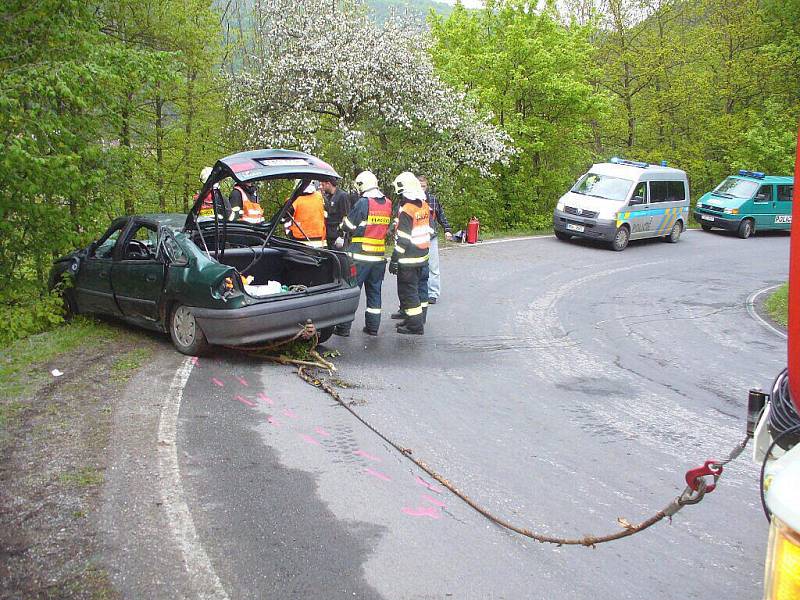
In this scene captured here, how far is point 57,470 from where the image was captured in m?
5.12

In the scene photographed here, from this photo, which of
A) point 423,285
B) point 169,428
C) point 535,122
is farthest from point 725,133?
point 169,428

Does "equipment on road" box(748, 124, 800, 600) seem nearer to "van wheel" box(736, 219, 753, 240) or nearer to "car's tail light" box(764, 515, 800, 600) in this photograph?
"car's tail light" box(764, 515, 800, 600)

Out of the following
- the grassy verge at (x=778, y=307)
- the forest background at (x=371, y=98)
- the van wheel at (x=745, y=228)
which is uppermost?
the forest background at (x=371, y=98)

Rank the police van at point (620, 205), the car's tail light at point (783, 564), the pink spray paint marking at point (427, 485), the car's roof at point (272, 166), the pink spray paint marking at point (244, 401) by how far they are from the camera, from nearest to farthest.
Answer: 1. the car's tail light at point (783, 564)
2. the pink spray paint marking at point (427, 485)
3. the pink spray paint marking at point (244, 401)
4. the car's roof at point (272, 166)
5. the police van at point (620, 205)

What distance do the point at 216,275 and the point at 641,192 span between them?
51.1ft

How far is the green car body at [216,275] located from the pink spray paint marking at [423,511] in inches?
136

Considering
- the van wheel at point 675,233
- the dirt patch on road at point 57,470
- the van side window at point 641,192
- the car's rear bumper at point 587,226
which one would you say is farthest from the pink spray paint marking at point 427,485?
the van wheel at point 675,233

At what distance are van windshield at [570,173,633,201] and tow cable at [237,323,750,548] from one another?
45.4 ft

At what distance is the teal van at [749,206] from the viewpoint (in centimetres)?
2523

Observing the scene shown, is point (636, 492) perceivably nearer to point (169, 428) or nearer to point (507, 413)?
point (507, 413)

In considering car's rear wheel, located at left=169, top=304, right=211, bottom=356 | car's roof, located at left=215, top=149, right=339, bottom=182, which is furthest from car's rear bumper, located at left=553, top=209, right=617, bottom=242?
car's rear wheel, located at left=169, top=304, right=211, bottom=356

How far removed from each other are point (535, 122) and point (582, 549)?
78.6ft

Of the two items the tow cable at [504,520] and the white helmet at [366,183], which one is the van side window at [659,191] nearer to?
the white helmet at [366,183]

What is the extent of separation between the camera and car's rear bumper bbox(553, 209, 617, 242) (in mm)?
19719
